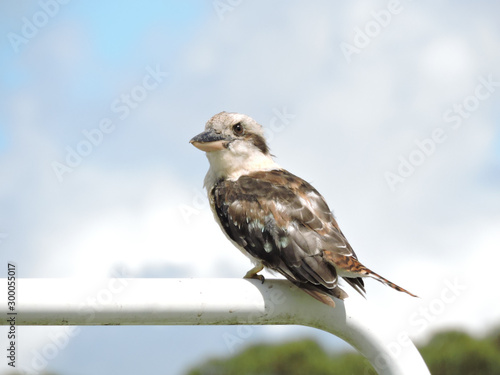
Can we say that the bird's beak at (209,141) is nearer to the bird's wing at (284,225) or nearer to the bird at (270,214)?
the bird at (270,214)

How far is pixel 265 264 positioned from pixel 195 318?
111cm

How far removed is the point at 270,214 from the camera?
3.16 metres

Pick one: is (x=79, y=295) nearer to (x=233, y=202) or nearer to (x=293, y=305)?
(x=293, y=305)

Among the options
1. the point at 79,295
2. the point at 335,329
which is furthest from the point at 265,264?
the point at 79,295

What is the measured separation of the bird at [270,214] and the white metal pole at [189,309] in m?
0.25

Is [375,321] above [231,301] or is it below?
below

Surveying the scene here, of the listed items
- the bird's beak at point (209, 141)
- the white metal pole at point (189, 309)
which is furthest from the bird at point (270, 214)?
the white metal pole at point (189, 309)

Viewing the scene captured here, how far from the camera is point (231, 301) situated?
2023 millimetres

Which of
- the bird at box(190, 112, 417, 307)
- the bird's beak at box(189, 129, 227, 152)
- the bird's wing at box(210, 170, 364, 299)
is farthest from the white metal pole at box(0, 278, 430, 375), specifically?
the bird's beak at box(189, 129, 227, 152)

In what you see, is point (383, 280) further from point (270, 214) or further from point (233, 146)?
point (233, 146)

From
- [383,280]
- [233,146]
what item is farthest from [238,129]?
[383,280]

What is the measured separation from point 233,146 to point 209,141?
0.14 m

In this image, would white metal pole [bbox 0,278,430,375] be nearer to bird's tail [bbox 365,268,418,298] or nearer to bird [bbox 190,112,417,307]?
bird [bbox 190,112,417,307]

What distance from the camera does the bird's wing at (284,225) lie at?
288cm
